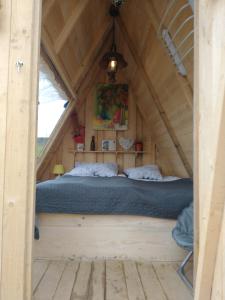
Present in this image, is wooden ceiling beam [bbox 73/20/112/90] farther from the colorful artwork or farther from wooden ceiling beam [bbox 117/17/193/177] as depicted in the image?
the colorful artwork

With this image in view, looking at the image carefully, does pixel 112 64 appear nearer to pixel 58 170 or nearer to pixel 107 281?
pixel 58 170

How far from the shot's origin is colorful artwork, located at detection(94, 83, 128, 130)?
14.6ft

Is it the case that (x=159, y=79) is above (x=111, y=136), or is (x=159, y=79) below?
above

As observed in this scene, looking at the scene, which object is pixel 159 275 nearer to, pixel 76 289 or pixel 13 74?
pixel 76 289


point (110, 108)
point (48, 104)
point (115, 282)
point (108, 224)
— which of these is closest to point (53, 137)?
point (48, 104)

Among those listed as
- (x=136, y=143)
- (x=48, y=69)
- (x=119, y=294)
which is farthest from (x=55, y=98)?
(x=119, y=294)

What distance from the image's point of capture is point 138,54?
3188mm

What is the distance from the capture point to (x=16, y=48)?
112 cm

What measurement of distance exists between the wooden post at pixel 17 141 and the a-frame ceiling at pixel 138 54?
3.04ft

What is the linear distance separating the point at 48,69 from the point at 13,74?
4.79 feet

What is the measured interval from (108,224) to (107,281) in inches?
20.8

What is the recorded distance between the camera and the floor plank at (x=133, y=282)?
5.36 ft

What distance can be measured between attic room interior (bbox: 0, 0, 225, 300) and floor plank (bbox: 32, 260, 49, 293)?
1 centimetres

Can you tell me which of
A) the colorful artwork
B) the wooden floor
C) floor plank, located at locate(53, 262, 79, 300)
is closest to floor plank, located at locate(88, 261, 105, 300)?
the wooden floor
